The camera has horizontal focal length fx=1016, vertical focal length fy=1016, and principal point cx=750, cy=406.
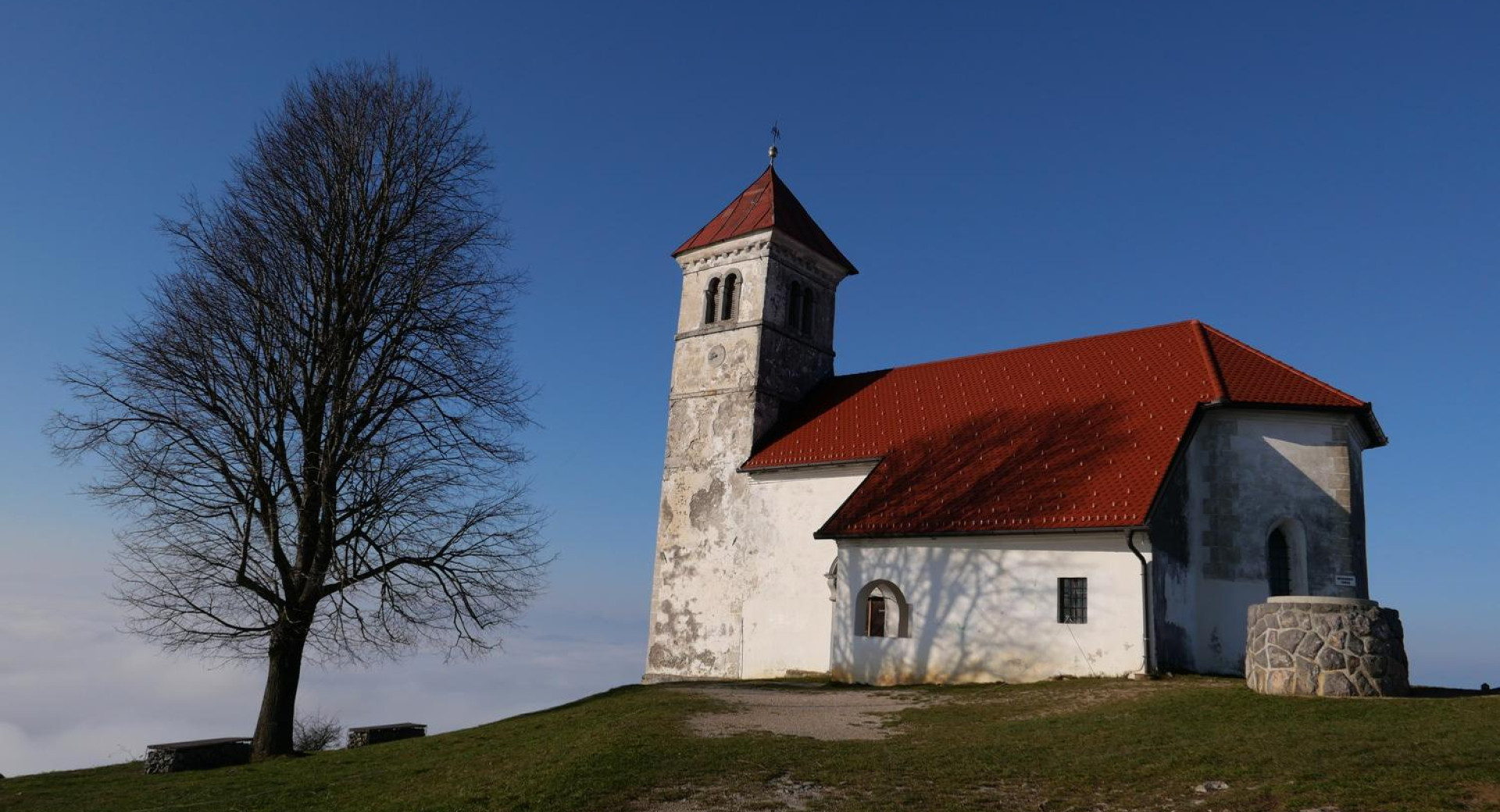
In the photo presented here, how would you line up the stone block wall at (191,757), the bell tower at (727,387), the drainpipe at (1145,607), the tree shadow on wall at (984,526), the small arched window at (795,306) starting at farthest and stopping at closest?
the small arched window at (795,306) < the bell tower at (727,387) < the tree shadow on wall at (984,526) < the drainpipe at (1145,607) < the stone block wall at (191,757)

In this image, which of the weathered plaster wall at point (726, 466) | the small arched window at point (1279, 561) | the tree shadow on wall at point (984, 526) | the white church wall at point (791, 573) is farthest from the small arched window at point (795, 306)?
the small arched window at point (1279, 561)

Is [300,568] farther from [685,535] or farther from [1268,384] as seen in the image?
[1268,384]

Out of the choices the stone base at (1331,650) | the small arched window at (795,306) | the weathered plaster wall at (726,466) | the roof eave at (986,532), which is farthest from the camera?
the small arched window at (795,306)

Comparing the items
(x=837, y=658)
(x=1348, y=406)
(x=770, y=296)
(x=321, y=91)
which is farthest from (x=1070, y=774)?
(x=770, y=296)

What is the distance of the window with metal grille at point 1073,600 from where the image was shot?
1891cm

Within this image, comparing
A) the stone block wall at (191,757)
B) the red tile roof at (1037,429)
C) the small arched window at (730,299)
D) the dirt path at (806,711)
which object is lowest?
the stone block wall at (191,757)

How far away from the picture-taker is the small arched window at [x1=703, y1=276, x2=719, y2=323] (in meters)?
30.3

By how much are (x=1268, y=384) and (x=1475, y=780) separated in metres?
13.4

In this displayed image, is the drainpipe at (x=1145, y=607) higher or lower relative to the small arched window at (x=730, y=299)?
lower

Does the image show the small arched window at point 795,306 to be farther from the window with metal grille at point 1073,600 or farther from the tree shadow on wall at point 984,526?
the window with metal grille at point 1073,600

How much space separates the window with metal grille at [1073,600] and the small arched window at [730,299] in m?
13.6

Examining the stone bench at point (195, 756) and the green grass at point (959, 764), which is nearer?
the green grass at point (959, 764)

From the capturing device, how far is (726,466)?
27672mm

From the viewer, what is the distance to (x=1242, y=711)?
43.8ft
